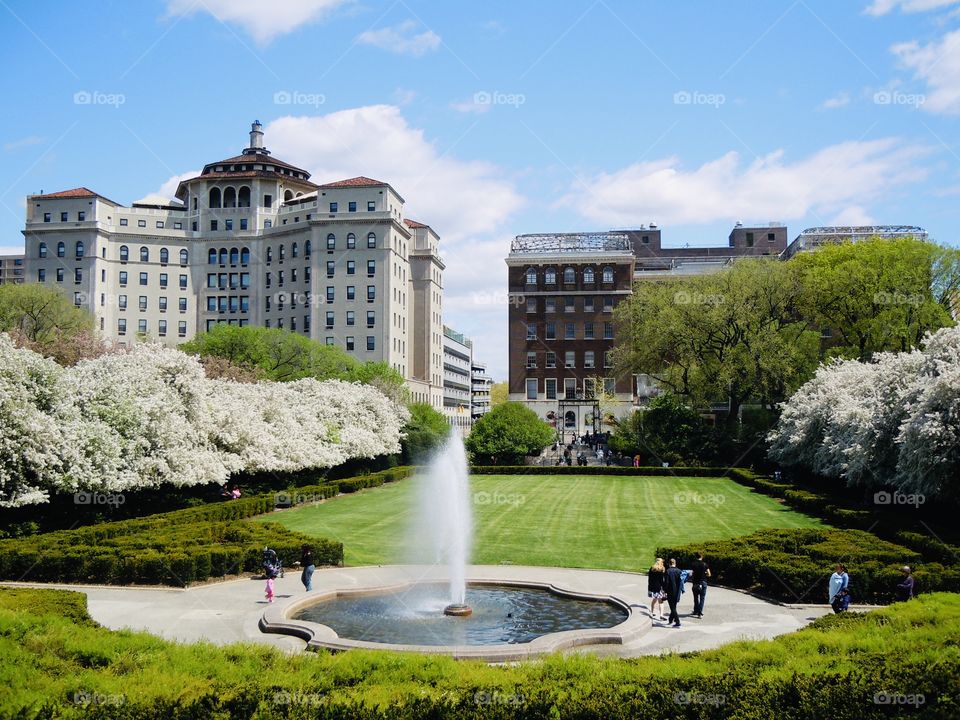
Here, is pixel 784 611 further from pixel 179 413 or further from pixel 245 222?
pixel 245 222

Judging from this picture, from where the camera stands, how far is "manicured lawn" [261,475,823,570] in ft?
93.6

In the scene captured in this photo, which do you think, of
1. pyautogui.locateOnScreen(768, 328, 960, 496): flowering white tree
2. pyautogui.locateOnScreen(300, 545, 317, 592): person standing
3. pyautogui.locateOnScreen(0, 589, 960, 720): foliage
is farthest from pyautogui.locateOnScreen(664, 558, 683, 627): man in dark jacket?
pyautogui.locateOnScreen(768, 328, 960, 496): flowering white tree

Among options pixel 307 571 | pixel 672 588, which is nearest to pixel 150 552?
pixel 307 571

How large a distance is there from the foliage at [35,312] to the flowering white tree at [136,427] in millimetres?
30855

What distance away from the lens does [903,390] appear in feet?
105

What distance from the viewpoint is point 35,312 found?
232ft

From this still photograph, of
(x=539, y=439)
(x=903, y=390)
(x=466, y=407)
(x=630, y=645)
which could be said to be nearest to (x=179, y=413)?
(x=630, y=645)

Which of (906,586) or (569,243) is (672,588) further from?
(569,243)

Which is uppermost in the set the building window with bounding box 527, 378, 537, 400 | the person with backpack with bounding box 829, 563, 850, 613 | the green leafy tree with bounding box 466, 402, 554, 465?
the building window with bounding box 527, 378, 537, 400

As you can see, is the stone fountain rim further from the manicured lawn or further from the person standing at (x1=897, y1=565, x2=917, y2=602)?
the person standing at (x1=897, y1=565, x2=917, y2=602)

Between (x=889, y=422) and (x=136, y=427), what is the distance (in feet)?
99.2

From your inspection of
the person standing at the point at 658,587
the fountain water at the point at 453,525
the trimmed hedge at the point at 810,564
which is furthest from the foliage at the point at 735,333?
the person standing at the point at 658,587

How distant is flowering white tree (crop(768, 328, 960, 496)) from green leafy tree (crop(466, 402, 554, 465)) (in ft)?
78.1

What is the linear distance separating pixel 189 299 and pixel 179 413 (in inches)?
3250
